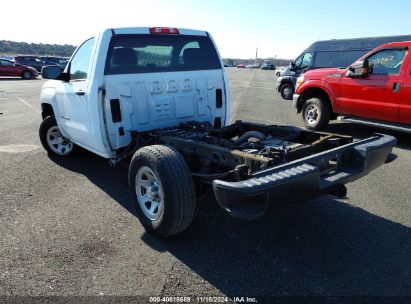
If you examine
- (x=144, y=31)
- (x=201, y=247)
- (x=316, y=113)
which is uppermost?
(x=144, y=31)

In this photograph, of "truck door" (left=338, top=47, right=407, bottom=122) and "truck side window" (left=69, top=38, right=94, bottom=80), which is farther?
"truck door" (left=338, top=47, right=407, bottom=122)

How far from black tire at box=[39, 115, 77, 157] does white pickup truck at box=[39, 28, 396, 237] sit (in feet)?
0.19

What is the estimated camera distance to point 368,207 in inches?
168

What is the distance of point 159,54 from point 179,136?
129cm

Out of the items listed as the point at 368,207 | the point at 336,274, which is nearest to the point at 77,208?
the point at 336,274

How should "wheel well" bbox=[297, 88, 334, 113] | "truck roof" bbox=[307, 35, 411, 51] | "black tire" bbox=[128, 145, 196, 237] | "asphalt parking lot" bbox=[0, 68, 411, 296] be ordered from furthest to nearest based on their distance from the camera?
"truck roof" bbox=[307, 35, 411, 51], "wheel well" bbox=[297, 88, 334, 113], "black tire" bbox=[128, 145, 196, 237], "asphalt parking lot" bbox=[0, 68, 411, 296]

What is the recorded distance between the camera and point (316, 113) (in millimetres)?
8555

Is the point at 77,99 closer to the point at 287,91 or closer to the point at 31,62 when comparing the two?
the point at 287,91

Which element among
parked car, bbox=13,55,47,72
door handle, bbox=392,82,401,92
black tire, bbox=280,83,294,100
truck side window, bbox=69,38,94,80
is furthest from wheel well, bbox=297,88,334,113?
parked car, bbox=13,55,47,72

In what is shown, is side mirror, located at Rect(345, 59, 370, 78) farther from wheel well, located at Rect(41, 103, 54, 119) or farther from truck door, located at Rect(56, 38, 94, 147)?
wheel well, located at Rect(41, 103, 54, 119)

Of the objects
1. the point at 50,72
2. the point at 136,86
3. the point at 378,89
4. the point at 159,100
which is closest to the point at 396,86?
the point at 378,89

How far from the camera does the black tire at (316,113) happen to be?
8.40 meters

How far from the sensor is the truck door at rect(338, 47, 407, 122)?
706 cm

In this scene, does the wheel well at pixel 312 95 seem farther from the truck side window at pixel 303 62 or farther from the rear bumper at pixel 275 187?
the truck side window at pixel 303 62
